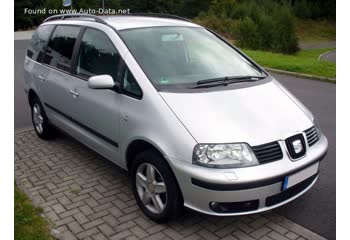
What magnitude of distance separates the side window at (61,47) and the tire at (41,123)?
2.52 feet

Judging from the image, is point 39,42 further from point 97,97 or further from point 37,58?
point 97,97

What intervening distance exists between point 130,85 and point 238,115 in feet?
3.47

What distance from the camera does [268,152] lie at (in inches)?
112

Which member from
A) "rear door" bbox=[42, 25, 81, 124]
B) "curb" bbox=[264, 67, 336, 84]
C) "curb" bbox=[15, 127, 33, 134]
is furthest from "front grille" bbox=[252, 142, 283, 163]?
"curb" bbox=[264, 67, 336, 84]

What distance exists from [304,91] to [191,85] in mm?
5539

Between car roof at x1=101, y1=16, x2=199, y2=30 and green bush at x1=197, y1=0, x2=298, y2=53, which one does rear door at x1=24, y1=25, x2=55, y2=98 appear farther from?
green bush at x1=197, y1=0, x2=298, y2=53

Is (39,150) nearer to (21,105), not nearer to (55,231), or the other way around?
(55,231)

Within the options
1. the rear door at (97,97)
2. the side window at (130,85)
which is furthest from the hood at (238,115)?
the rear door at (97,97)

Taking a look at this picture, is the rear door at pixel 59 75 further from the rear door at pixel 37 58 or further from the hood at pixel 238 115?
the hood at pixel 238 115

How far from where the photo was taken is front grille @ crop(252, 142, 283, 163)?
282 centimetres

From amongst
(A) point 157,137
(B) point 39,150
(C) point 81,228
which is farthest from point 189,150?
(B) point 39,150

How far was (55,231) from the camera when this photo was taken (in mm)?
3256

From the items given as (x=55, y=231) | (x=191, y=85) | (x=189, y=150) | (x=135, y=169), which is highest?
(x=191, y=85)

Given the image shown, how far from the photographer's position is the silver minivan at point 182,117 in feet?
9.23
